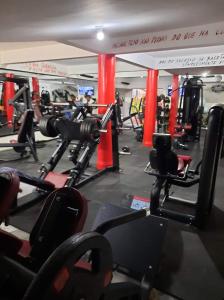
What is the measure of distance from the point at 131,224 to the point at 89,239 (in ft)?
4.17

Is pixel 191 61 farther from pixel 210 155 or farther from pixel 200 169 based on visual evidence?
pixel 210 155

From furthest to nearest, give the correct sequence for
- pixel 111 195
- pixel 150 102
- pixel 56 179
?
pixel 150 102
pixel 111 195
pixel 56 179

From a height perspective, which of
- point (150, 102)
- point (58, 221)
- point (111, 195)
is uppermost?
point (150, 102)

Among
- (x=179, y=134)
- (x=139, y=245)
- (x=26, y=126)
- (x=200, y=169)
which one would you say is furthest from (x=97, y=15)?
(x=179, y=134)

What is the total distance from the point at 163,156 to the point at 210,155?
1.71 feet

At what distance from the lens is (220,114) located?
7.75ft

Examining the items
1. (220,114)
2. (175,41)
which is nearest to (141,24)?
(175,41)

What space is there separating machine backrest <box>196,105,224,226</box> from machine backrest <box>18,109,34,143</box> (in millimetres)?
3915

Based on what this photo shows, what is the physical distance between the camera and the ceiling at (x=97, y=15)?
223 cm

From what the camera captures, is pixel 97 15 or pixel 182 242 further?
pixel 97 15

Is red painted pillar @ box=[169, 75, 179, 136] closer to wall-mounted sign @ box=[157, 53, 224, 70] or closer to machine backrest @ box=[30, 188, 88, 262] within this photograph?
wall-mounted sign @ box=[157, 53, 224, 70]

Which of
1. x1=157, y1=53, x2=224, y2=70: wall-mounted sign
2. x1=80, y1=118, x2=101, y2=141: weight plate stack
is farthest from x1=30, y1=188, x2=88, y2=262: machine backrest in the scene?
x1=157, y1=53, x2=224, y2=70: wall-mounted sign

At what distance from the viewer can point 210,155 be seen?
2.47m

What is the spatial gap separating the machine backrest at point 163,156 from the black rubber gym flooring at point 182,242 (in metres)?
0.64
